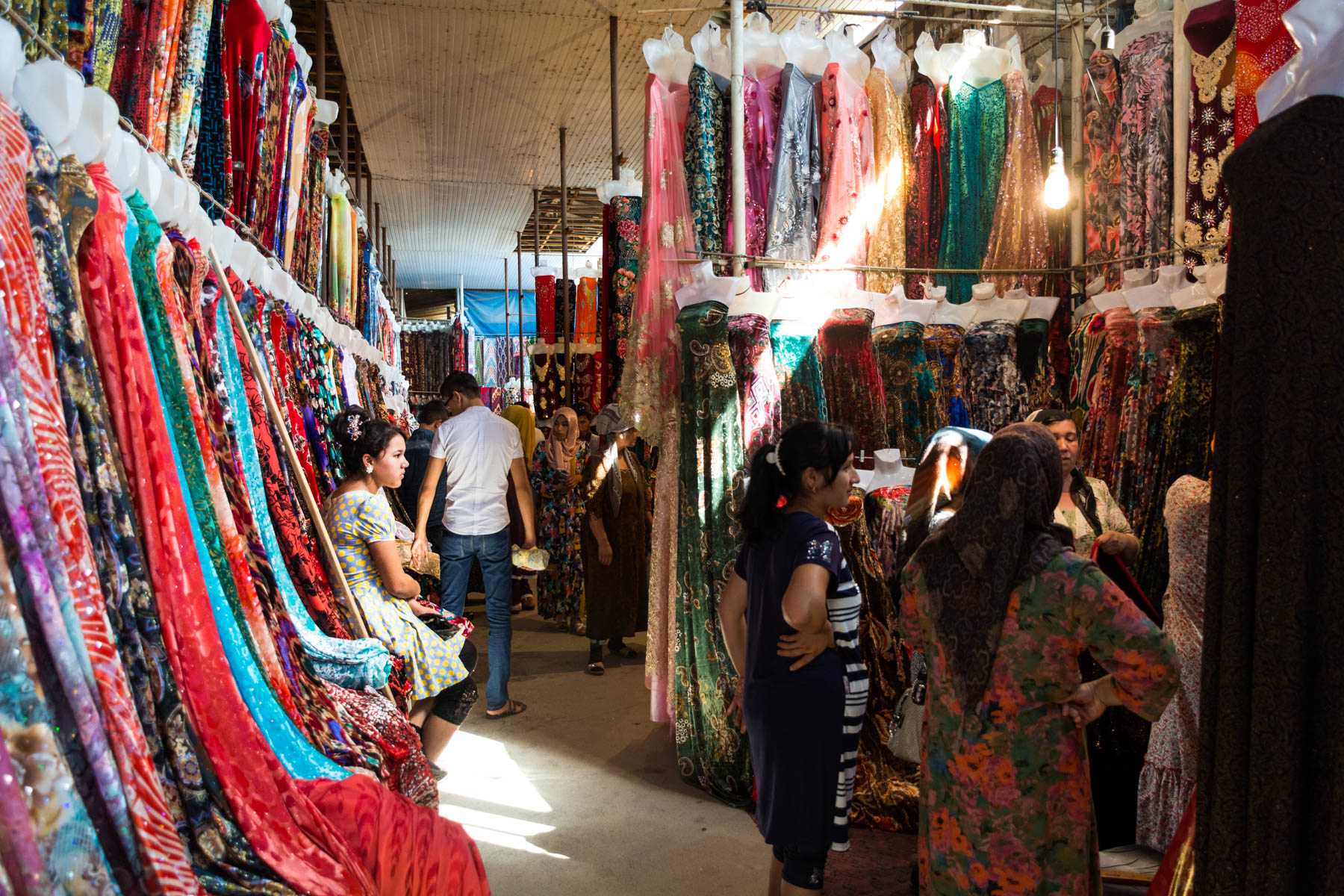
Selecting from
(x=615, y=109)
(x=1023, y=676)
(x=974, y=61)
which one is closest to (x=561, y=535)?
(x=615, y=109)

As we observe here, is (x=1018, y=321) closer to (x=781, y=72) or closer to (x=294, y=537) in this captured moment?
(x=781, y=72)

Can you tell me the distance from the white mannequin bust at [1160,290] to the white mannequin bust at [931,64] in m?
1.37

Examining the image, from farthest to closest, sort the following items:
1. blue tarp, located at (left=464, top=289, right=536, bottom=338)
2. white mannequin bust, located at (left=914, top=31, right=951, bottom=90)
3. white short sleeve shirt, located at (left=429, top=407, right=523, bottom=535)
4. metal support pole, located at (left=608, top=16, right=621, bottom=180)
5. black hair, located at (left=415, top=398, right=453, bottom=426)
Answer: blue tarp, located at (left=464, top=289, right=536, bottom=338)
metal support pole, located at (left=608, top=16, right=621, bottom=180)
black hair, located at (left=415, top=398, right=453, bottom=426)
white short sleeve shirt, located at (left=429, top=407, right=523, bottom=535)
white mannequin bust, located at (left=914, top=31, right=951, bottom=90)

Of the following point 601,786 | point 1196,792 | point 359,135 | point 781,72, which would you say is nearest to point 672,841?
point 601,786

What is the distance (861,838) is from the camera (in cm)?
335

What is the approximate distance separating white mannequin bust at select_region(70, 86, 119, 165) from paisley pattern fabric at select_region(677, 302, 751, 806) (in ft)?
7.64

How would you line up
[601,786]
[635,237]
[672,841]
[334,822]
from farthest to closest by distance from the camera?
1. [635,237]
2. [601,786]
3. [672,841]
4. [334,822]

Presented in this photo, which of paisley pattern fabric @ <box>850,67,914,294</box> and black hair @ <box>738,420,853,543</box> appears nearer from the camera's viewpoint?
black hair @ <box>738,420,853,543</box>

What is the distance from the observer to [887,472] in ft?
11.9

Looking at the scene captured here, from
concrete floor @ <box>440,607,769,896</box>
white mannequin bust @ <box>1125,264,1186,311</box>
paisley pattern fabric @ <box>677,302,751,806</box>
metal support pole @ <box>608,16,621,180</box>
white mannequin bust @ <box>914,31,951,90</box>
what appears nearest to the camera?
concrete floor @ <box>440,607,769,896</box>

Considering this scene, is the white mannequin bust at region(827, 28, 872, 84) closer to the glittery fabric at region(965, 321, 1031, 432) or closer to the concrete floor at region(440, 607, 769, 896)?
the glittery fabric at region(965, 321, 1031, 432)

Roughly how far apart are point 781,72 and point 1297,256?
10.5ft

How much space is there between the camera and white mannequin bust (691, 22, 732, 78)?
3928 mm

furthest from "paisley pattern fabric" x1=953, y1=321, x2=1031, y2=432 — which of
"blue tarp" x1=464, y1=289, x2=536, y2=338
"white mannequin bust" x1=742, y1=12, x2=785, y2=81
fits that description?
"blue tarp" x1=464, y1=289, x2=536, y2=338
